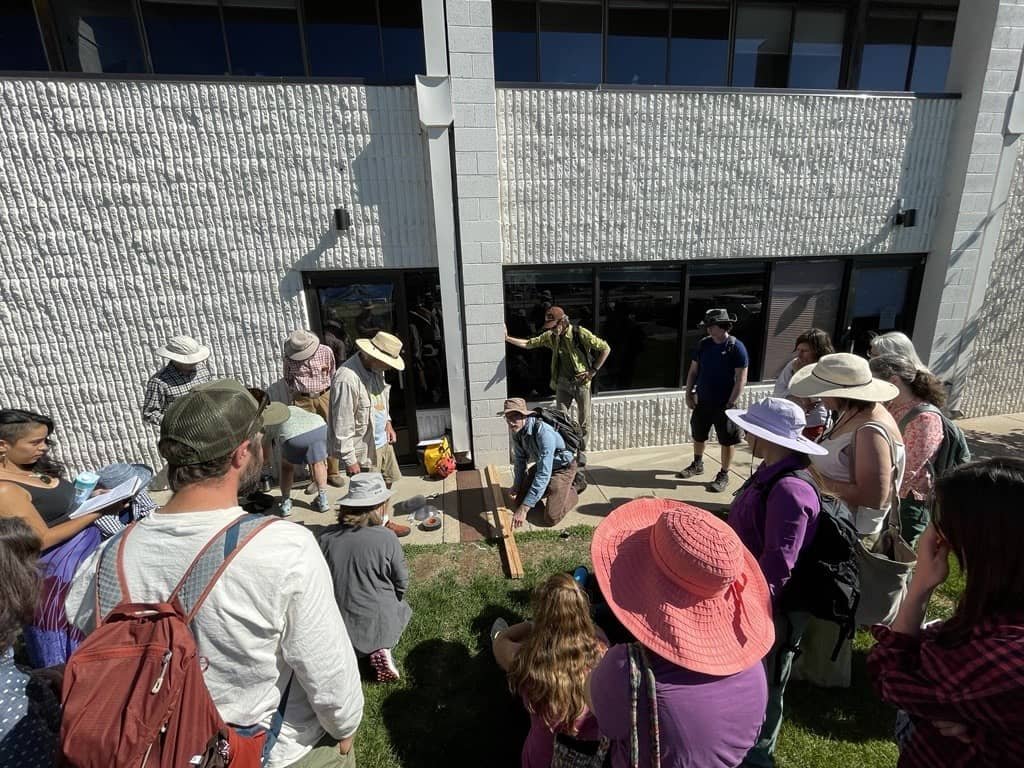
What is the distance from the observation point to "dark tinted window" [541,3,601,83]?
5445mm

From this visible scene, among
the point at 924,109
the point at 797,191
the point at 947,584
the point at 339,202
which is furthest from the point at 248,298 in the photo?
the point at 924,109

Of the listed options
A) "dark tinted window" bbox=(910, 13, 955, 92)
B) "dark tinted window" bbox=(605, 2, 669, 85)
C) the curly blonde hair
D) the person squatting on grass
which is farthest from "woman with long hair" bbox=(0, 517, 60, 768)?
"dark tinted window" bbox=(910, 13, 955, 92)

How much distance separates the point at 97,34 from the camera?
4.75m

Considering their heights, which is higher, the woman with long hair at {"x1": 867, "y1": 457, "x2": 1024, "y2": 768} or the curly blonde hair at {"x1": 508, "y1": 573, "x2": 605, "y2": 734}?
the woman with long hair at {"x1": 867, "y1": 457, "x2": 1024, "y2": 768}

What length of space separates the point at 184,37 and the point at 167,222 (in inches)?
74.0

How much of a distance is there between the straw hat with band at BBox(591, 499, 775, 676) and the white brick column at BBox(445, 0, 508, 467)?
13.1ft

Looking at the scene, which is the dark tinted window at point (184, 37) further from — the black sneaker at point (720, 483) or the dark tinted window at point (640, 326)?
the black sneaker at point (720, 483)

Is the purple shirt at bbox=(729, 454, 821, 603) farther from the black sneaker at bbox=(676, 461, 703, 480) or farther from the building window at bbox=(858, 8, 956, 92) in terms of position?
the building window at bbox=(858, 8, 956, 92)

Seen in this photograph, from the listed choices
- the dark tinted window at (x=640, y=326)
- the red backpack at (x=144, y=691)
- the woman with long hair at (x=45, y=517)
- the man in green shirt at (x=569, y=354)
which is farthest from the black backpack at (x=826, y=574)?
the dark tinted window at (x=640, y=326)

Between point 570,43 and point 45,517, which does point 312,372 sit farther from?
point 570,43

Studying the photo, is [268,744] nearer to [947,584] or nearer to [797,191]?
[947,584]

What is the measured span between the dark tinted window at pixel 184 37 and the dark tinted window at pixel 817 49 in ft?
21.3

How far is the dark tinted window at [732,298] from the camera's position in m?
5.93

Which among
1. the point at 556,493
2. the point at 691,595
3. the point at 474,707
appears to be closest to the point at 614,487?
the point at 556,493
